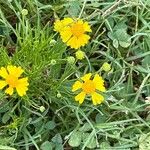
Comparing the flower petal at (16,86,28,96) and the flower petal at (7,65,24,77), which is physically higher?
the flower petal at (7,65,24,77)

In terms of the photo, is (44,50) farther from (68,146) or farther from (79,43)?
(68,146)

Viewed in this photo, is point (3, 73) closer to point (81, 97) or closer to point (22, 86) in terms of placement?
point (22, 86)

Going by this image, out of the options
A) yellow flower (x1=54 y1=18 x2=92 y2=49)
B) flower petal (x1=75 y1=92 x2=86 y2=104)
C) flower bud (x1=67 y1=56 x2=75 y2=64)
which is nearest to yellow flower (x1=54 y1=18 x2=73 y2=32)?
yellow flower (x1=54 y1=18 x2=92 y2=49)

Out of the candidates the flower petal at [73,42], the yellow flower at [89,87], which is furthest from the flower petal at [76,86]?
the flower petal at [73,42]

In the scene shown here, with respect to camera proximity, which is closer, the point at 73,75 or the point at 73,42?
the point at 73,42

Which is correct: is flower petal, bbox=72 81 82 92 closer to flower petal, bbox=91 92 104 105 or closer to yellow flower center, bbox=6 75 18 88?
Result: flower petal, bbox=91 92 104 105

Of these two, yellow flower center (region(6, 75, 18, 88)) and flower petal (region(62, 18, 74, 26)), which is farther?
flower petal (region(62, 18, 74, 26))

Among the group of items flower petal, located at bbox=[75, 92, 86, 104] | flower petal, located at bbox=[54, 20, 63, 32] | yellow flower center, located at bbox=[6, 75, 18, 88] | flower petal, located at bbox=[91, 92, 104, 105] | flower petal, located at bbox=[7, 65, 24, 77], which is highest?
flower petal, located at bbox=[54, 20, 63, 32]

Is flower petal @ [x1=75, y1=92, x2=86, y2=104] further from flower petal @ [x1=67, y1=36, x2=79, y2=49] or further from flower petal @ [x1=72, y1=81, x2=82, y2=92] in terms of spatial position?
flower petal @ [x1=67, y1=36, x2=79, y2=49]

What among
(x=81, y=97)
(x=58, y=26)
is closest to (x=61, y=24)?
(x=58, y=26)
